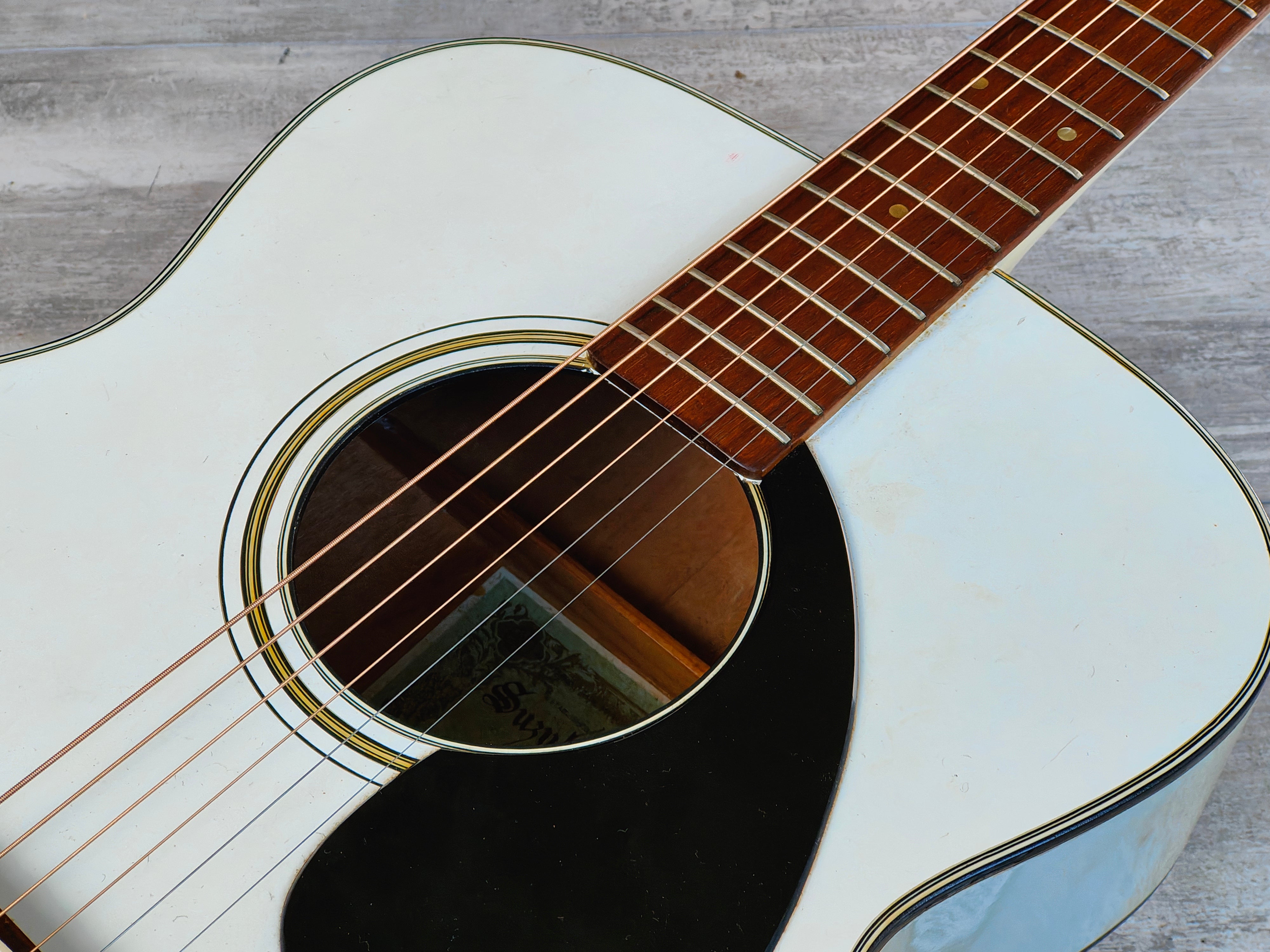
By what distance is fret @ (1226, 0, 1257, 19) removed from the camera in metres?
0.93

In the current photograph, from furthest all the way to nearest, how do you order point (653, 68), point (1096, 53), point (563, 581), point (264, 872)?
point (653, 68) < point (563, 581) < point (1096, 53) < point (264, 872)

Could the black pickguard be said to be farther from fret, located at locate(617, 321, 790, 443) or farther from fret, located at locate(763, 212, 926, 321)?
fret, located at locate(763, 212, 926, 321)

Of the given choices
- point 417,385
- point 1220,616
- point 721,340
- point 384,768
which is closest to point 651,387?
point 721,340

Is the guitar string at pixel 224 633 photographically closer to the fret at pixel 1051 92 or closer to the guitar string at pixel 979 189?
the guitar string at pixel 979 189

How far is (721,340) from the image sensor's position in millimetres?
836

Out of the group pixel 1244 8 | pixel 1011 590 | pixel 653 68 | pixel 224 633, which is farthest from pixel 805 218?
pixel 653 68

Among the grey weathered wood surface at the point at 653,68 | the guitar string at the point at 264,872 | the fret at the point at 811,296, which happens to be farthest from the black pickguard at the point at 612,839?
the grey weathered wood surface at the point at 653,68

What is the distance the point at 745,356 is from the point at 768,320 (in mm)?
41

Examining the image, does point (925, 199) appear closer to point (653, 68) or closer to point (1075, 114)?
point (1075, 114)

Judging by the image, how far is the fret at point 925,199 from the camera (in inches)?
33.2

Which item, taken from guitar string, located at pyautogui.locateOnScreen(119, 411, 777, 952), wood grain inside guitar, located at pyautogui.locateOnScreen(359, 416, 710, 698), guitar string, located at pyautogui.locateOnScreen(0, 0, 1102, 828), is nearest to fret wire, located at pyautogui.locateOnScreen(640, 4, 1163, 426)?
guitar string, located at pyautogui.locateOnScreen(0, 0, 1102, 828)

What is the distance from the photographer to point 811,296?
84 cm

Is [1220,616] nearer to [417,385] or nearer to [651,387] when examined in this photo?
[651,387]

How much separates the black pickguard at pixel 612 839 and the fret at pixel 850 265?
306 millimetres
